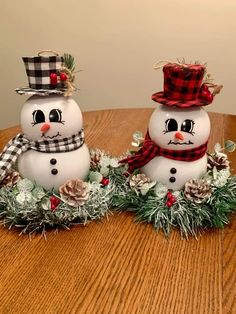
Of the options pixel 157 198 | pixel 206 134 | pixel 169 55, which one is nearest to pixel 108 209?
pixel 157 198

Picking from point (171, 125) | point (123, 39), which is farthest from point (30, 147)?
point (123, 39)

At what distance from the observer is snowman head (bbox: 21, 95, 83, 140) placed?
0.69 m

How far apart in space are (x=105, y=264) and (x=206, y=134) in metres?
0.30

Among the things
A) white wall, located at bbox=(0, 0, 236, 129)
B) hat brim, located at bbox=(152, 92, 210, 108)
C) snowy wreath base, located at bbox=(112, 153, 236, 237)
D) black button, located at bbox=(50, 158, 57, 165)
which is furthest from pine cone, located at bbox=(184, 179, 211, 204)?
white wall, located at bbox=(0, 0, 236, 129)

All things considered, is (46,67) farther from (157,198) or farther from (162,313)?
(162,313)

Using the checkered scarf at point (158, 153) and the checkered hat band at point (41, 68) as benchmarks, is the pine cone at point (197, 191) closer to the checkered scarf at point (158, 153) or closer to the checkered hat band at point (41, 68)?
the checkered scarf at point (158, 153)

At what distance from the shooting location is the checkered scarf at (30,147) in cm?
71

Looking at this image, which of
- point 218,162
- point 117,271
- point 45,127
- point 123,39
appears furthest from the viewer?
point 123,39

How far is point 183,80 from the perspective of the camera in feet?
2.23

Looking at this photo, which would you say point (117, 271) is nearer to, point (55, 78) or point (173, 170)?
point (173, 170)

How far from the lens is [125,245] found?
0.65 meters

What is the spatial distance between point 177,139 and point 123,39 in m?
1.15

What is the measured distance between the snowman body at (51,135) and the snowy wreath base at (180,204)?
0.10m

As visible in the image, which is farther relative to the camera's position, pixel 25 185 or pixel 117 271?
pixel 25 185
